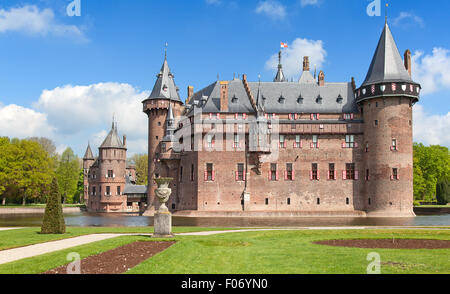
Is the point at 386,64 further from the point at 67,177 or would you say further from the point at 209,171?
the point at 67,177

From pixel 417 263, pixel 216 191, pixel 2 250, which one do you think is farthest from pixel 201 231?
pixel 216 191

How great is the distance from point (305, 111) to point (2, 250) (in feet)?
133

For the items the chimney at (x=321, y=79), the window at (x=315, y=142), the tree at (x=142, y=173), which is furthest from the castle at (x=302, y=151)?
the tree at (x=142, y=173)

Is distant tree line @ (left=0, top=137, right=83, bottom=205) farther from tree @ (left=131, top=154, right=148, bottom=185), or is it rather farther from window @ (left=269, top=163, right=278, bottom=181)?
window @ (left=269, top=163, right=278, bottom=181)

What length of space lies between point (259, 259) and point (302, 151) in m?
37.9

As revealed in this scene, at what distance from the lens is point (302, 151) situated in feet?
163

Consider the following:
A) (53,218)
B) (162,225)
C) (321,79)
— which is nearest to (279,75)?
(321,79)

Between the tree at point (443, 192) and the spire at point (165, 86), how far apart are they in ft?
146

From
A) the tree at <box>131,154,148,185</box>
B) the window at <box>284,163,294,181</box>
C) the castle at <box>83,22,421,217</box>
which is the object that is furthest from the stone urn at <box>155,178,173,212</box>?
the tree at <box>131,154,148,185</box>

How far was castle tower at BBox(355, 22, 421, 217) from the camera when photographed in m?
46.4

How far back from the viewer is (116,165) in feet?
212

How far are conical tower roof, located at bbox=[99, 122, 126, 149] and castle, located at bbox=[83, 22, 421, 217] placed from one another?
1507 cm
